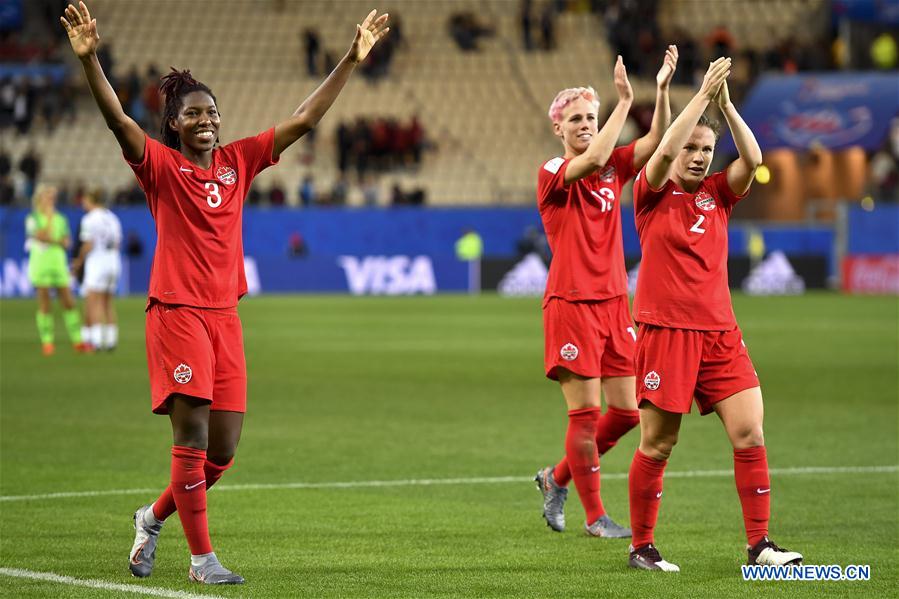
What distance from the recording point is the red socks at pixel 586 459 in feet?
27.1

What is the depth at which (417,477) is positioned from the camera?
10383 millimetres

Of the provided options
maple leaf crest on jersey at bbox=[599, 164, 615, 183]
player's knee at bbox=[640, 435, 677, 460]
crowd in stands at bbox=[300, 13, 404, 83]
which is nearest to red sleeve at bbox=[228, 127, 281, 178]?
maple leaf crest on jersey at bbox=[599, 164, 615, 183]

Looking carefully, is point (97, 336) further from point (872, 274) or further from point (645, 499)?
point (872, 274)

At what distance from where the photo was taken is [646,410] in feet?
23.6

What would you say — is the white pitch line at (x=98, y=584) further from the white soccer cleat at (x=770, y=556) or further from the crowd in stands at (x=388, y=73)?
the crowd in stands at (x=388, y=73)

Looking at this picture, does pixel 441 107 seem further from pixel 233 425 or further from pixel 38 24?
pixel 233 425

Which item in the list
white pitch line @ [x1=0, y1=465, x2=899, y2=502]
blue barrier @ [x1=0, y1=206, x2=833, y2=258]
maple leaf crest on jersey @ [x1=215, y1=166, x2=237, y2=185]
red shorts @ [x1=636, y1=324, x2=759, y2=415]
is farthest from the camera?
blue barrier @ [x1=0, y1=206, x2=833, y2=258]

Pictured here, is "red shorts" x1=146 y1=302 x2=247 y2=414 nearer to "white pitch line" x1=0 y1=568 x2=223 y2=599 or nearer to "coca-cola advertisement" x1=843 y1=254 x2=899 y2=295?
"white pitch line" x1=0 y1=568 x2=223 y2=599

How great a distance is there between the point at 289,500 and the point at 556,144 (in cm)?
3680

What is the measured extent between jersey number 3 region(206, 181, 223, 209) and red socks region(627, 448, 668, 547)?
2344mm

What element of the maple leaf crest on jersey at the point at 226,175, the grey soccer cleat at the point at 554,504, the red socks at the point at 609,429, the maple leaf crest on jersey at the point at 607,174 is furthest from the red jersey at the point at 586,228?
the maple leaf crest on jersey at the point at 226,175

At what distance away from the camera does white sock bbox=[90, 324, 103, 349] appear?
70.4 ft

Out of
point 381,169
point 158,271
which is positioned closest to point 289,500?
point 158,271

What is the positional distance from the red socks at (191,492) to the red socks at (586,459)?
232 cm
